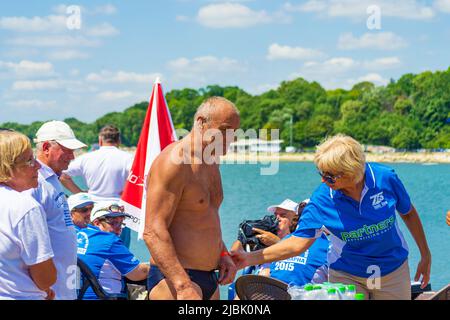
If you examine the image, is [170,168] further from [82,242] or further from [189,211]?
[82,242]

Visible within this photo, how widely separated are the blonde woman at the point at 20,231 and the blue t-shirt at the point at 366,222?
160 cm

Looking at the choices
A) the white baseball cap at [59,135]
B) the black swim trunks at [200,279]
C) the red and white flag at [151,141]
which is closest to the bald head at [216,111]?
the black swim trunks at [200,279]

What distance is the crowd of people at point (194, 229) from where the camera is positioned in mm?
3369

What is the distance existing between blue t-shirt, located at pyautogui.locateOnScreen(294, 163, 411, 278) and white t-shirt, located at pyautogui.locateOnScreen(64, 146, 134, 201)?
3764mm

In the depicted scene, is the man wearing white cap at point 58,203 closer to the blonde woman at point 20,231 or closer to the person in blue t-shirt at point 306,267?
the blonde woman at point 20,231

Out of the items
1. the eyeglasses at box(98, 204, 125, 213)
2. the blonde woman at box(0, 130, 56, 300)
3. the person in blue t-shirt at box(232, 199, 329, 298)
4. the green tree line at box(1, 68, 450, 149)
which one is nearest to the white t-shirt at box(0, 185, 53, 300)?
the blonde woman at box(0, 130, 56, 300)

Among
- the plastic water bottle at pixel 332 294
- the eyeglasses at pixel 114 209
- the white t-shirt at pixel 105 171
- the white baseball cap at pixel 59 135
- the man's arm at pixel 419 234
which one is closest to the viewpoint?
the plastic water bottle at pixel 332 294

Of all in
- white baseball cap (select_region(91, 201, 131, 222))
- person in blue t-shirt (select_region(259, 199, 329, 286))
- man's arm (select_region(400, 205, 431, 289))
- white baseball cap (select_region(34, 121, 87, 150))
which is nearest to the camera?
man's arm (select_region(400, 205, 431, 289))

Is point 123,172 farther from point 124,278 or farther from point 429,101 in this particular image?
point 429,101

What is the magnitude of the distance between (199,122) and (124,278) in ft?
7.18

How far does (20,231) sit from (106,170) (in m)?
4.38

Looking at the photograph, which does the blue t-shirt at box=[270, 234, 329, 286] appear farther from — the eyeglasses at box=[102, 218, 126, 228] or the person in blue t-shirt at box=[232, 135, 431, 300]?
the eyeglasses at box=[102, 218, 126, 228]

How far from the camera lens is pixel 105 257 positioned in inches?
204

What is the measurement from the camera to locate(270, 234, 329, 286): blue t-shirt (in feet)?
16.3
